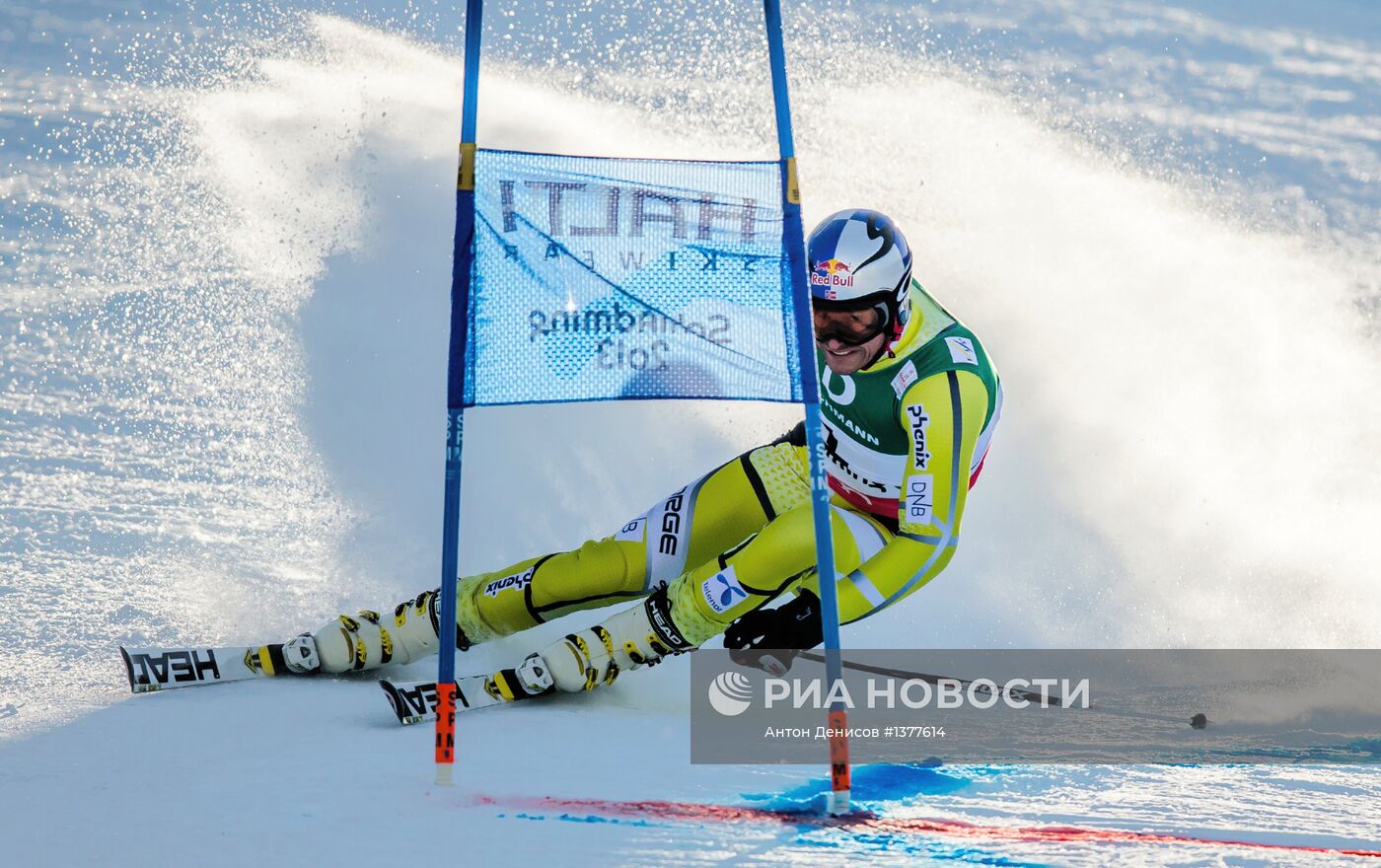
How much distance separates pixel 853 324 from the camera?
5422mm

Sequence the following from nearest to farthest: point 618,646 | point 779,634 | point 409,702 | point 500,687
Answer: point 409,702 < point 779,634 < point 500,687 < point 618,646

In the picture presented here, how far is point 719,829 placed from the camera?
401cm

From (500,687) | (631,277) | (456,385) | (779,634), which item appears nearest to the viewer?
(456,385)

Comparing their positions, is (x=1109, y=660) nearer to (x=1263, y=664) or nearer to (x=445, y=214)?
(x=1263, y=664)

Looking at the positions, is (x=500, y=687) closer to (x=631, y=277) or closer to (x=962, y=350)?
(x=631, y=277)

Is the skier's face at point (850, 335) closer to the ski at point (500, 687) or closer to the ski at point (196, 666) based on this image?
the ski at point (500, 687)

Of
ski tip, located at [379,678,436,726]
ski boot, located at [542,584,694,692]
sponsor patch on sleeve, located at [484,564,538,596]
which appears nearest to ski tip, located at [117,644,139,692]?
ski tip, located at [379,678,436,726]

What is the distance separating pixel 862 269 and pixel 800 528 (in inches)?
39.7

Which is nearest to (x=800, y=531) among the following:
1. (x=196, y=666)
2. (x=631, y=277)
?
(x=631, y=277)

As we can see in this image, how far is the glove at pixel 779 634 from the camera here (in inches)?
207

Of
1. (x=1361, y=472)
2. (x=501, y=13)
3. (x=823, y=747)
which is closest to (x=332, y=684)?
(x=823, y=747)

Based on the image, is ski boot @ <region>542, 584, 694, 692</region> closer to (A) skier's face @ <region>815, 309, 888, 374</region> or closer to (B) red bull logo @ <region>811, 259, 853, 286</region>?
(A) skier's face @ <region>815, 309, 888, 374</region>

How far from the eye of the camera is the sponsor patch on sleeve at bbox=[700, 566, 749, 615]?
5527mm

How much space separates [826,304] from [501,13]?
32.5 ft
